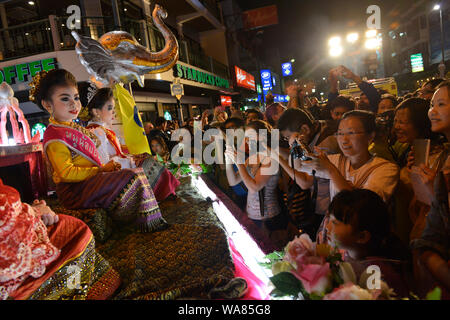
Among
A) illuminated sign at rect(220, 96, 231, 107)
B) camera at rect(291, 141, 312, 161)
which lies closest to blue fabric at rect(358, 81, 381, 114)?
camera at rect(291, 141, 312, 161)

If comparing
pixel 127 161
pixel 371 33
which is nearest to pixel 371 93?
pixel 127 161

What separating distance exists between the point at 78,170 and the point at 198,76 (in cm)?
1193

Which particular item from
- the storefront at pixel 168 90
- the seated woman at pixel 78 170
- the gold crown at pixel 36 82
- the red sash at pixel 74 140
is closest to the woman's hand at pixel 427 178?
the seated woman at pixel 78 170

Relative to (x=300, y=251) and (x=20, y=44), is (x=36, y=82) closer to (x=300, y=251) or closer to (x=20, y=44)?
(x=300, y=251)

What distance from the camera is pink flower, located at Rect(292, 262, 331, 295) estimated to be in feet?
3.04

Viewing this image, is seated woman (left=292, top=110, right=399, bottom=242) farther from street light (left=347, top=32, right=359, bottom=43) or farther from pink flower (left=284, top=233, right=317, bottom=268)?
street light (left=347, top=32, right=359, bottom=43)

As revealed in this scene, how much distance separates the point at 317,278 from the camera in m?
0.93

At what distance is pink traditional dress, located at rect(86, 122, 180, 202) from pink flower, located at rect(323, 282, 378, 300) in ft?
7.64

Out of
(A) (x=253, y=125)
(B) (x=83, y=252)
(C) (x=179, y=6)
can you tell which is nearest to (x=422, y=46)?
(C) (x=179, y=6)

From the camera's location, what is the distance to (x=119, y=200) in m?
2.33

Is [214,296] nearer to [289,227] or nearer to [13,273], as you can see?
[13,273]

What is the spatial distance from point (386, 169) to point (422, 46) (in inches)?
1446

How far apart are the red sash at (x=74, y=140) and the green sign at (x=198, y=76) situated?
30.2 ft

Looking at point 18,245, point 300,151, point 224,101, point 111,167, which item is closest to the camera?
point 18,245
